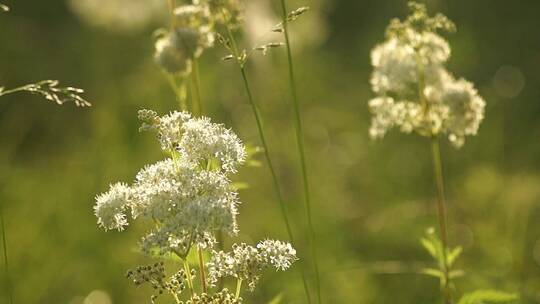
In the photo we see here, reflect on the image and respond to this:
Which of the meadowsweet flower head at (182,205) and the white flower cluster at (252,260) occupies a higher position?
the meadowsweet flower head at (182,205)

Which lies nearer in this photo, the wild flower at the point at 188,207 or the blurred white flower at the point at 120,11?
the wild flower at the point at 188,207

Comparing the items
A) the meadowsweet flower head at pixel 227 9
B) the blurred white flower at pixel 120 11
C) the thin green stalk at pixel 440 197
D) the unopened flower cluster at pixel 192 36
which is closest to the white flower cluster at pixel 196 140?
the unopened flower cluster at pixel 192 36

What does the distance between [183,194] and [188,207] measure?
0.10 m

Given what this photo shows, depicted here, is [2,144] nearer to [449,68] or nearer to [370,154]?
[370,154]

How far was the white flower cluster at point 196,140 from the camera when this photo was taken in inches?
112

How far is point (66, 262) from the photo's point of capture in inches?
241

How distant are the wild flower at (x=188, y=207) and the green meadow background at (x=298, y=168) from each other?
1.62m

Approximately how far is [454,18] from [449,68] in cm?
313

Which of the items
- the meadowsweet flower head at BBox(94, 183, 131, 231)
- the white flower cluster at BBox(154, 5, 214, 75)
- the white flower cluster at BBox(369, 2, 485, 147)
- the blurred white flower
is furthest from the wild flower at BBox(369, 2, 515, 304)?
the blurred white flower

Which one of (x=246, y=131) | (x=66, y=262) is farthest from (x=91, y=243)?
(x=246, y=131)

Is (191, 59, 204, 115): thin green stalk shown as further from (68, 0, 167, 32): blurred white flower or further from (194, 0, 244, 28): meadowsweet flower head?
(68, 0, 167, 32): blurred white flower

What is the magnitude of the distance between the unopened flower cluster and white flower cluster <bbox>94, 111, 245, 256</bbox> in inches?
31.0

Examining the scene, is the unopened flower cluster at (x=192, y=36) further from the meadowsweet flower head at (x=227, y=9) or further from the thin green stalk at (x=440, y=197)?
the thin green stalk at (x=440, y=197)

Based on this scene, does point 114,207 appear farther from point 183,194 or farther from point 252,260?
Result: point 252,260
